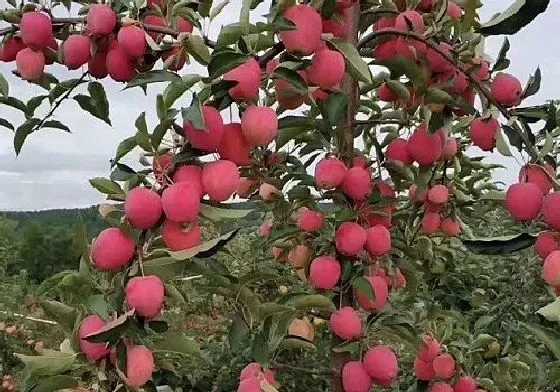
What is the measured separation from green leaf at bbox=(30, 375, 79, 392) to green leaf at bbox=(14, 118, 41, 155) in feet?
1.82

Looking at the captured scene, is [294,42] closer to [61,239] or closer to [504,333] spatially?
[504,333]

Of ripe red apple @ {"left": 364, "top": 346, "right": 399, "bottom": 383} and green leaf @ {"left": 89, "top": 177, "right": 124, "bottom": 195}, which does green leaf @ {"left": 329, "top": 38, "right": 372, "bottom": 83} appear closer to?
green leaf @ {"left": 89, "top": 177, "right": 124, "bottom": 195}

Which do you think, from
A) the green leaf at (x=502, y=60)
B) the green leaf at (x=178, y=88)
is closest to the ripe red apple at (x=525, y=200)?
the green leaf at (x=502, y=60)

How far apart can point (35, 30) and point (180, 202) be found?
53cm

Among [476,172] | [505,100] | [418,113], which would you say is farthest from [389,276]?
[476,172]

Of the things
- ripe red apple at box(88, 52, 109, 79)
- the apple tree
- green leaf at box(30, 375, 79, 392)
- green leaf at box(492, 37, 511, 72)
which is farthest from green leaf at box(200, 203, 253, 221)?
green leaf at box(492, 37, 511, 72)

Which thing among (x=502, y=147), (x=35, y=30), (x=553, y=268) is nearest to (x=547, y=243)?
(x=553, y=268)

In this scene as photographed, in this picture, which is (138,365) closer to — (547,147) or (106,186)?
(106,186)

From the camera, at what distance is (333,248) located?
1.44m

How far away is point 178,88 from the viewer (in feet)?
3.07

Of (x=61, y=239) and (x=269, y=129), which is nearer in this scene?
(x=269, y=129)

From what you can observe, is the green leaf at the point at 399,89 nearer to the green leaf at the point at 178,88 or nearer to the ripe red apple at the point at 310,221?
the ripe red apple at the point at 310,221

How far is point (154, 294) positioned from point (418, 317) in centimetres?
106

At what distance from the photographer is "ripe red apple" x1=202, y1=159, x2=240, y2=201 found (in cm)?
91
